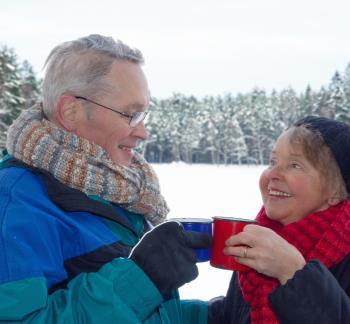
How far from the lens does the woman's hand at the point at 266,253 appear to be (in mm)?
1677

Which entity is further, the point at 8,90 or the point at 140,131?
the point at 8,90

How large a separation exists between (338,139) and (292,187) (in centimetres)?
30

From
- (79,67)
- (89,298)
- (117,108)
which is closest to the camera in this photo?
(89,298)

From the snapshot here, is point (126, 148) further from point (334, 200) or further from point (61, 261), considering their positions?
point (334, 200)

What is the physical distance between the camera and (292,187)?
2.15 meters

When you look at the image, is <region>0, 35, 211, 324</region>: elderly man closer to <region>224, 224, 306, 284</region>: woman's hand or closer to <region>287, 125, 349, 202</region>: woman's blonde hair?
<region>224, 224, 306, 284</region>: woman's hand

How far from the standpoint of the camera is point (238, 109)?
75438 millimetres

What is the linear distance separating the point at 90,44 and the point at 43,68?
239mm

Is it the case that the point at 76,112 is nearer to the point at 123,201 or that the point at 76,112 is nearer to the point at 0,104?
the point at 123,201

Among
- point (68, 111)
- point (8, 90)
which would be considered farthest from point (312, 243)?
point (8, 90)

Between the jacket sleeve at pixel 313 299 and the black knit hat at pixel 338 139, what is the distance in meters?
0.59

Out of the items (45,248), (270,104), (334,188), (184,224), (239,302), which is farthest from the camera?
(270,104)

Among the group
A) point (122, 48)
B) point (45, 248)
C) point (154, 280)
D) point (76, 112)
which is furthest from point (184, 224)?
point (122, 48)

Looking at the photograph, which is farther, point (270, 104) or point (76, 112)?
point (270, 104)
